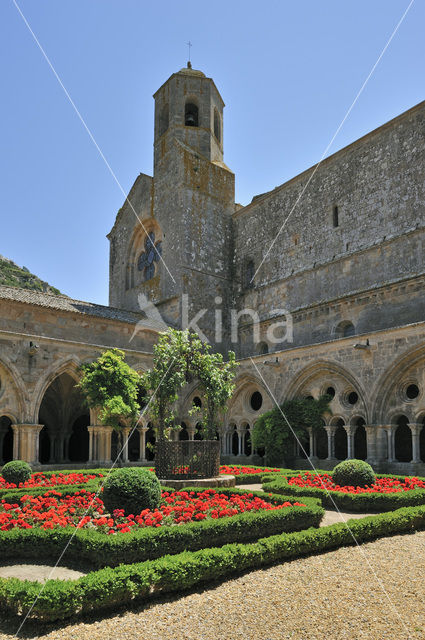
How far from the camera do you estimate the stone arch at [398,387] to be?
583 inches

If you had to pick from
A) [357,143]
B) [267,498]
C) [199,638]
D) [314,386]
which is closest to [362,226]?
[357,143]

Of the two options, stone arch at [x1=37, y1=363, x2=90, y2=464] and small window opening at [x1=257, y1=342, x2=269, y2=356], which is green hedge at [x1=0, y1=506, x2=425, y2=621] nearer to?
small window opening at [x1=257, y1=342, x2=269, y2=356]

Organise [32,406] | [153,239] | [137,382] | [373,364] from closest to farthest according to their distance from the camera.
Result: [373,364]
[32,406]
[137,382]
[153,239]

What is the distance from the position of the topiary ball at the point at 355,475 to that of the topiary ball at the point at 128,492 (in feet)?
15.8

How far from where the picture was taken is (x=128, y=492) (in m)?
7.73

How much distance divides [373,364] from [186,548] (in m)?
10.8

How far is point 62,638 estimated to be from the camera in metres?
4.31

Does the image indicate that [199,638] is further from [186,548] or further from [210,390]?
[210,390]

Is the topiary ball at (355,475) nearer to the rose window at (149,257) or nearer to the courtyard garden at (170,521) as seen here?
the courtyard garden at (170,521)

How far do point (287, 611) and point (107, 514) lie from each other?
14.8ft

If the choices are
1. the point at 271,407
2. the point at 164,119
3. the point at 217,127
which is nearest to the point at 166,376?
the point at 271,407

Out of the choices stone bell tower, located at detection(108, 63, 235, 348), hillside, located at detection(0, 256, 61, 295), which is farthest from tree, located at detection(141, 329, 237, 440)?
hillside, located at detection(0, 256, 61, 295)

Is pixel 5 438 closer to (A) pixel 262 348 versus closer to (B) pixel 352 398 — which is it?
(A) pixel 262 348

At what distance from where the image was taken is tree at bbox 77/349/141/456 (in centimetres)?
1773
